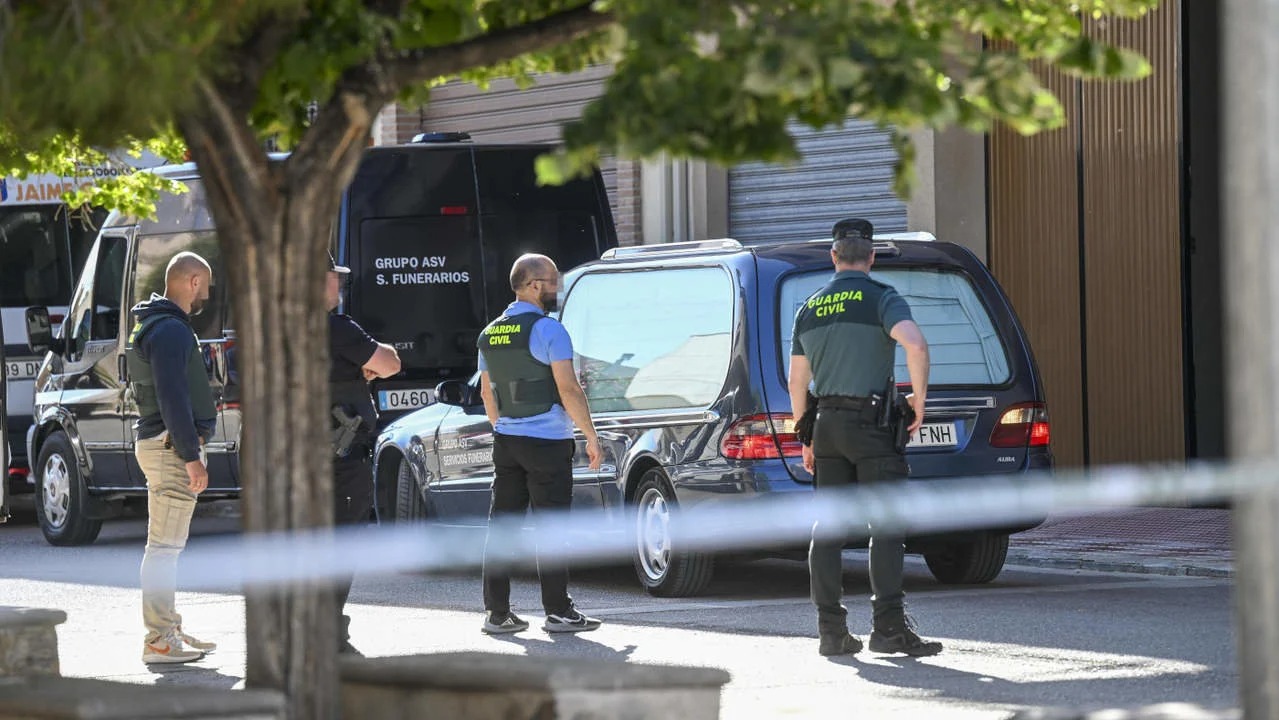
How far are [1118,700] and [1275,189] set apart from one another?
383cm

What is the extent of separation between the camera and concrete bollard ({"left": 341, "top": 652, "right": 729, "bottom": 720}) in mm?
5699

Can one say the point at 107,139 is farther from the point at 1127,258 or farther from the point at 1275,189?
the point at 1127,258

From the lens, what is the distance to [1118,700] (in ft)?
25.8

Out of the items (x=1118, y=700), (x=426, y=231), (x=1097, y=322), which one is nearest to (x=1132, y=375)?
(x=1097, y=322)

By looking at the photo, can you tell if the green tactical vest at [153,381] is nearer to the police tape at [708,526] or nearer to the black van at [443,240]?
the police tape at [708,526]

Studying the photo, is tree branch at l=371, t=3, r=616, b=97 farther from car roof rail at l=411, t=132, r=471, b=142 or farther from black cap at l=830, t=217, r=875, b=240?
car roof rail at l=411, t=132, r=471, b=142

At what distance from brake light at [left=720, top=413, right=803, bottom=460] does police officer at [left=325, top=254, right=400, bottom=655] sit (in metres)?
1.97

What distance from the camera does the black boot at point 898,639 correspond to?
9.37 meters

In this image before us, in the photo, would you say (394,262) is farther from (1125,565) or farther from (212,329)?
(1125,565)

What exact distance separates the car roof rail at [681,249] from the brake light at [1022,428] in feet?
5.21

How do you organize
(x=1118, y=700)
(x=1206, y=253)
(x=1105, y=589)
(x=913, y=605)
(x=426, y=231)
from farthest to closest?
1. (x=1206, y=253)
2. (x=426, y=231)
3. (x=1105, y=589)
4. (x=913, y=605)
5. (x=1118, y=700)

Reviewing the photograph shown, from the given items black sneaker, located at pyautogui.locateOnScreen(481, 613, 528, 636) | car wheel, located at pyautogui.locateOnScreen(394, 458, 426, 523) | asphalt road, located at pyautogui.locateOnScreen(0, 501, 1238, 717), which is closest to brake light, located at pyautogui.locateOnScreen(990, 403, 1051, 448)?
asphalt road, located at pyautogui.locateOnScreen(0, 501, 1238, 717)

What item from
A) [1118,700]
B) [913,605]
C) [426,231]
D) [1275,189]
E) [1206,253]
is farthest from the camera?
[1206,253]

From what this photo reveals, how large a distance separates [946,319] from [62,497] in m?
7.78
